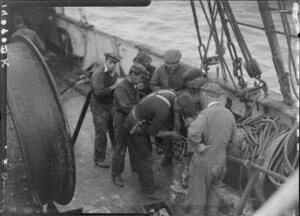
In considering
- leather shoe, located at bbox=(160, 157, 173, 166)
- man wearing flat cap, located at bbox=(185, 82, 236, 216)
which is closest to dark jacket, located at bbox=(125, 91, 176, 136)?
man wearing flat cap, located at bbox=(185, 82, 236, 216)

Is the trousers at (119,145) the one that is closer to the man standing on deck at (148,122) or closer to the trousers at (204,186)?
the man standing on deck at (148,122)

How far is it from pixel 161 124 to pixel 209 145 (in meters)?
0.84

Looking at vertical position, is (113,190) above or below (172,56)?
below

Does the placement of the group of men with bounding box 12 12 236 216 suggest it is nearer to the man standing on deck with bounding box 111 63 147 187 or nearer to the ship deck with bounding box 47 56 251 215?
the man standing on deck with bounding box 111 63 147 187

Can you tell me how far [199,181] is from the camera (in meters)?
4.38

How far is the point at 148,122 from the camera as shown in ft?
16.7

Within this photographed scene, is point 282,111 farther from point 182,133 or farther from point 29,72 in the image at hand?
point 29,72

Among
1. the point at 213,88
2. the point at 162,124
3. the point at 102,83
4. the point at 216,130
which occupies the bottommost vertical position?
the point at 162,124

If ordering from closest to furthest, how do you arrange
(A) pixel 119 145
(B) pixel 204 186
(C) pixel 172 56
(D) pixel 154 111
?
(B) pixel 204 186 < (D) pixel 154 111 < (A) pixel 119 145 < (C) pixel 172 56

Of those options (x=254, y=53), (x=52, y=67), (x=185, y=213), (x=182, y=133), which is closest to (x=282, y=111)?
(x=182, y=133)

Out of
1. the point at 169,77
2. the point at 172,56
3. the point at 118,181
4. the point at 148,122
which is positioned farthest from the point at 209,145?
the point at 169,77

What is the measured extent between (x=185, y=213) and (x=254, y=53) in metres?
11.1

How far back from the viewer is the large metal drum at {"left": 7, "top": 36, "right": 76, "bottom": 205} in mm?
3518

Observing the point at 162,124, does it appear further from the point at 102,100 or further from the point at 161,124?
the point at 102,100
